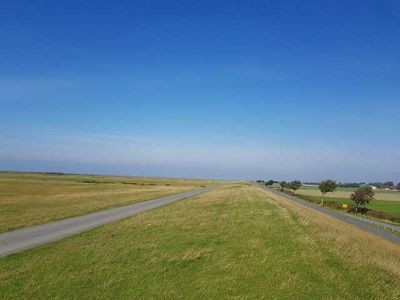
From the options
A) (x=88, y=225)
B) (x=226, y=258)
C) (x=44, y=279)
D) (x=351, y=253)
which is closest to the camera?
(x=44, y=279)

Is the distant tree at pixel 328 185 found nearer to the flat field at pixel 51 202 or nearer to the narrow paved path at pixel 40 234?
the flat field at pixel 51 202

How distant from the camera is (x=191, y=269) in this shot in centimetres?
1443

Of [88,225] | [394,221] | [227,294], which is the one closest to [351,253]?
[227,294]

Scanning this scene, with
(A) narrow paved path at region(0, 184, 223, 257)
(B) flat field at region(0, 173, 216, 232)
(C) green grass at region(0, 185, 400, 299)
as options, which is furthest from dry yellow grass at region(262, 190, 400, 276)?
(B) flat field at region(0, 173, 216, 232)

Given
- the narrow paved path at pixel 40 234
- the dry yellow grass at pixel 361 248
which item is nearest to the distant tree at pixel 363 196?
the dry yellow grass at pixel 361 248

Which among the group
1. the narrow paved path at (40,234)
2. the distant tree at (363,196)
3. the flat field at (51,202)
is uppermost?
the distant tree at (363,196)

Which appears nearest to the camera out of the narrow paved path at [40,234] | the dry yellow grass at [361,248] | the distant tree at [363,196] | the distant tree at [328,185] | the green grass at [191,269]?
the green grass at [191,269]

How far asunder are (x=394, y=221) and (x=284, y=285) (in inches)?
2472

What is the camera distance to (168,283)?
12422mm

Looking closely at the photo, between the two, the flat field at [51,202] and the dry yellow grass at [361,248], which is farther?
the flat field at [51,202]

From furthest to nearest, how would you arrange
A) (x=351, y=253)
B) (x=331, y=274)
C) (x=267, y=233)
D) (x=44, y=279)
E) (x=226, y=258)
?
(x=267, y=233), (x=351, y=253), (x=226, y=258), (x=331, y=274), (x=44, y=279)

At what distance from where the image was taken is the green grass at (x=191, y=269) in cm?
1167

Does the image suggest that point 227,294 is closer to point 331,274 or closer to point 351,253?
point 331,274

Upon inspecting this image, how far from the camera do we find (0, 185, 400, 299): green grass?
11.7 m
